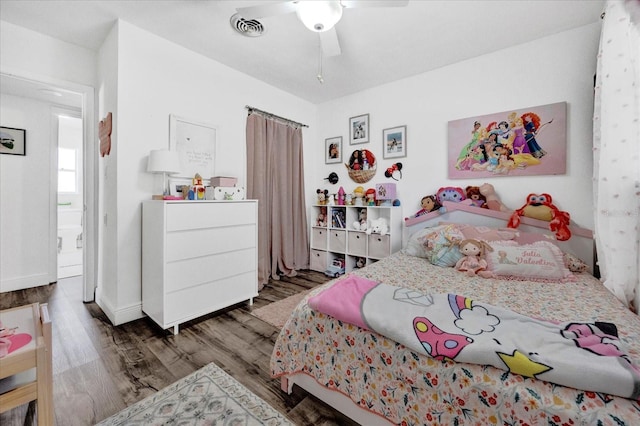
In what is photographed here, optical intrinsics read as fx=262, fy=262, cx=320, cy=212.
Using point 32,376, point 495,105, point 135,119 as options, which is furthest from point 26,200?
point 495,105

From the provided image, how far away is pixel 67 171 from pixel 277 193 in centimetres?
494

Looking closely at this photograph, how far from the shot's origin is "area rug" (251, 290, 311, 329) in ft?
7.54

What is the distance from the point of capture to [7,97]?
2945mm

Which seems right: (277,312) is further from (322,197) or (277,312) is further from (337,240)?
(322,197)

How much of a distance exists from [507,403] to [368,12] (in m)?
2.48

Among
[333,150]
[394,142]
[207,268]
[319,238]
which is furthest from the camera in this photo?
[333,150]

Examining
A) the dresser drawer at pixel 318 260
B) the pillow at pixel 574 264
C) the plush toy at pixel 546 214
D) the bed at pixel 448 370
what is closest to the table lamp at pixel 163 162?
the bed at pixel 448 370

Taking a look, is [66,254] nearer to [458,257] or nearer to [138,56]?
[138,56]

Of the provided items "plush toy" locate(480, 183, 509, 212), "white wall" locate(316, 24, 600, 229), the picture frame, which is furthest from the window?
"plush toy" locate(480, 183, 509, 212)

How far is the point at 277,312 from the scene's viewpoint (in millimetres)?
2465

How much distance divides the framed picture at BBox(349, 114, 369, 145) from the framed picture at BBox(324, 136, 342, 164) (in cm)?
20

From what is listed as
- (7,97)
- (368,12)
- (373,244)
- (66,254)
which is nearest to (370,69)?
(368,12)

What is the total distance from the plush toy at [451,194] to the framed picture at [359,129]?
1213 mm

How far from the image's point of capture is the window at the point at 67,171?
5250 millimetres
